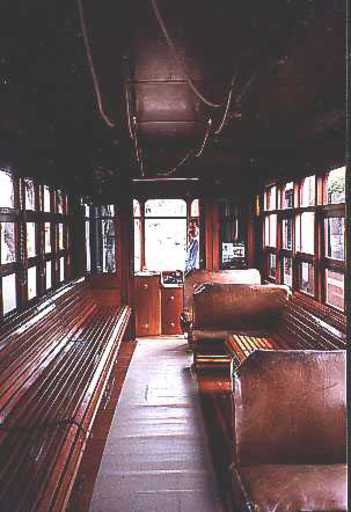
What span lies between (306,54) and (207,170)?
624cm

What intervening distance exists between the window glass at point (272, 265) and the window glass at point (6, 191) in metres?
4.63

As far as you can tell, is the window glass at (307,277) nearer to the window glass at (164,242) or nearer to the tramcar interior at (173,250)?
the tramcar interior at (173,250)

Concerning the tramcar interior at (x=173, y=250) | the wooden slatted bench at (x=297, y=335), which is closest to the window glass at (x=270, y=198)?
the tramcar interior at (x=173, y=250)

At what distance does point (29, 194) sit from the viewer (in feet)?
19.0

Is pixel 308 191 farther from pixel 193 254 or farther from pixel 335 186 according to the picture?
pixel 193 254

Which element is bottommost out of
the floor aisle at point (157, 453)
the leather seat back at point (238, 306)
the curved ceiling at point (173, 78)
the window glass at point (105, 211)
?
the floor aisle at point (157, 453)

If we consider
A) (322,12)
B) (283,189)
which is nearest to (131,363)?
(283,189)

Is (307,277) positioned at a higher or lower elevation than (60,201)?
lower

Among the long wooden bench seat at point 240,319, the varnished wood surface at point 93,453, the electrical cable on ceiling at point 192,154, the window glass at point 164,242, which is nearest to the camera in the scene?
the varnished wood surface at point 93,453

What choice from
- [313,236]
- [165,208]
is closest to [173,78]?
[313,236]

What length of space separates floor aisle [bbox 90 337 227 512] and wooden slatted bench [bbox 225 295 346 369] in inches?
29.0

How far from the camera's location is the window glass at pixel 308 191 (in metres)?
6.25

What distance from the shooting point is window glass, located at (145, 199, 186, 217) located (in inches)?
422

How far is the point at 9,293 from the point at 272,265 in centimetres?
508
